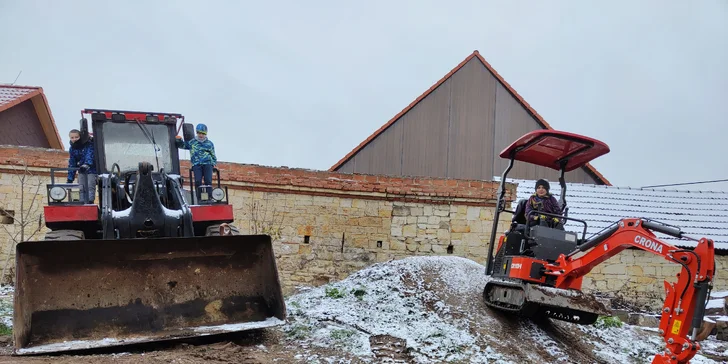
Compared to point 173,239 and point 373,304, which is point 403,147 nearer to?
point 373,304

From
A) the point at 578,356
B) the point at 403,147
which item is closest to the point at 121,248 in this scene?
the point at 578,356

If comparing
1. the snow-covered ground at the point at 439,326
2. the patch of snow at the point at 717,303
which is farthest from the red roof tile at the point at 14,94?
the patch of snow at the point at 717,303

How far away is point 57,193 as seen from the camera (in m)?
7.38

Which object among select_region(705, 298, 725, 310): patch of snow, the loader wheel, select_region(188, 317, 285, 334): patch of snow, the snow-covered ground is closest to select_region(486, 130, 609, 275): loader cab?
the snow-covered ground

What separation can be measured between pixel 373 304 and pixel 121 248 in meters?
3.30

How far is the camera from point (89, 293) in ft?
21.1

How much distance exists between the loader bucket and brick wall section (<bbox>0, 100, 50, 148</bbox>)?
14293mm

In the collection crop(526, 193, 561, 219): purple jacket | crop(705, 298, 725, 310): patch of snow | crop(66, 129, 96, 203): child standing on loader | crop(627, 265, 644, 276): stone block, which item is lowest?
crop(705, 298, 725, 310): patch of snow

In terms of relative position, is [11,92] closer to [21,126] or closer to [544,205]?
[21,126]

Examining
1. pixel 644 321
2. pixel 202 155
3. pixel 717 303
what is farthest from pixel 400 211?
pixel 717 303

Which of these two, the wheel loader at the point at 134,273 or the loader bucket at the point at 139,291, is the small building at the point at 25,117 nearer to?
the wheel loader at the point at 134,273

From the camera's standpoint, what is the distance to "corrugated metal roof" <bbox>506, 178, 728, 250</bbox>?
14.3 metres

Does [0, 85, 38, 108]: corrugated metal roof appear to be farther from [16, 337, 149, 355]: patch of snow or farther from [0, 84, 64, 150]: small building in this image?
[16, 337, 149, 355]: patch of snow

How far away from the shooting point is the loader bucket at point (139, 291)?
6.16m
